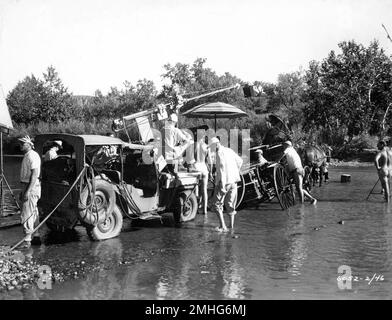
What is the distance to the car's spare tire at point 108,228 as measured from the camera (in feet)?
32.6

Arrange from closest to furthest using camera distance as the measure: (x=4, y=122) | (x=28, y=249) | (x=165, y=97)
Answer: (x=28, y=249) < (x=4, y=122) < (x=165, y=97)

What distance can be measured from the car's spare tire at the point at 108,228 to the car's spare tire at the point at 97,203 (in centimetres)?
19

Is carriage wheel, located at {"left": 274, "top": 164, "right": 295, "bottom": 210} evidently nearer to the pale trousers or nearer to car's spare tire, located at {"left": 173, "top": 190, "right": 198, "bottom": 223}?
car's spare tire, located at {"left": 173, "top": 190, "right": 198, "bottom": 223}

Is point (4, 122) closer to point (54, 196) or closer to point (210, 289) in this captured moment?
point (54, 196)

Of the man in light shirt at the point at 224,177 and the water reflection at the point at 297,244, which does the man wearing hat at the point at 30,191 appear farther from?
the water reflection at the point at 297,244

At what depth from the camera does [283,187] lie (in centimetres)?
1395

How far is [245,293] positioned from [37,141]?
5926 millimetres

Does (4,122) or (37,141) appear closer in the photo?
(37,141)

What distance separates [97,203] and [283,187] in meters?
5.87

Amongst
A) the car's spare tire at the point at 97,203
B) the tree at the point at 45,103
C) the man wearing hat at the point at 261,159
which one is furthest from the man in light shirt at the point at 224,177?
the tree at the point at 45,103

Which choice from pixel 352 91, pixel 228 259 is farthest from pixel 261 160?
pixel 352 91

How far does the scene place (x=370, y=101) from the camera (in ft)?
118

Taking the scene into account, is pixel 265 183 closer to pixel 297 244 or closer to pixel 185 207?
pixel 185 207
